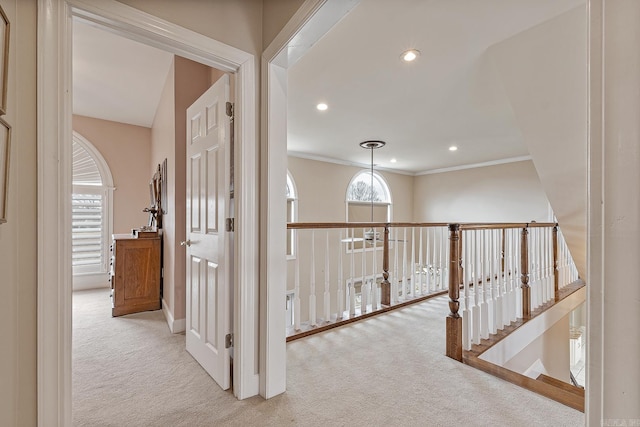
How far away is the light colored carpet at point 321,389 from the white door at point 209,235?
0.78ft

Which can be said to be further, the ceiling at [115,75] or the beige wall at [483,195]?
the beige wall at [483,195]

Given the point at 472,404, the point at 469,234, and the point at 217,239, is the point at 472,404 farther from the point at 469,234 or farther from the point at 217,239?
the point at 217,239

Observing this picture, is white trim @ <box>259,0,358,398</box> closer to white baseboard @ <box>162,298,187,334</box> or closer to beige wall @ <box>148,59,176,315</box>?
white baseboard @ <box>162,298,187,334</box>

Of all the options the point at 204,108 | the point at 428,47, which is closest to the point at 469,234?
the point at 428,47

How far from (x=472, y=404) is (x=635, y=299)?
1533 millimetres

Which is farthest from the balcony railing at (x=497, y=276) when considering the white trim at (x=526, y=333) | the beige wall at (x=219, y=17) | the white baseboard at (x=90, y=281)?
the white baseboard at (x=90, y=281)

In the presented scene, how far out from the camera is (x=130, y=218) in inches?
191

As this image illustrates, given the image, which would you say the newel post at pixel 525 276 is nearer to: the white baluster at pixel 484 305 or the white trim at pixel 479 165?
the white baluster at pixel 484 305

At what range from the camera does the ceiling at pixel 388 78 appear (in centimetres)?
193

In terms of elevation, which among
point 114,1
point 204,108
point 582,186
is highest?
point 114,1

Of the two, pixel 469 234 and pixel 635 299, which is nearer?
pixel 635 299

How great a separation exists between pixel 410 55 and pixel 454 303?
6.56 ft

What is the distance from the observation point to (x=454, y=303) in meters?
2.22

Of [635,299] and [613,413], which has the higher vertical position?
[635,299]
